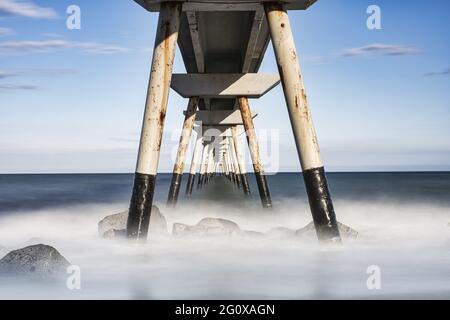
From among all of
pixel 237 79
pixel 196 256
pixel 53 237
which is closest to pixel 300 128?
pixel 196 256

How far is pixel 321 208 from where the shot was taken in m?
4.55

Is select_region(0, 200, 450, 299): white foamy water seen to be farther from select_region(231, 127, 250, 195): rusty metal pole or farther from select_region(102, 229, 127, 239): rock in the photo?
select_region(231, 127, 250, 195): rusty metal pole

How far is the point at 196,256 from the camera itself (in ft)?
15.0

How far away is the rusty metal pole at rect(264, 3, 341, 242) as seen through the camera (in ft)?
14.9

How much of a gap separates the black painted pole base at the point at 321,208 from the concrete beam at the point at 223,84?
5.00 metres

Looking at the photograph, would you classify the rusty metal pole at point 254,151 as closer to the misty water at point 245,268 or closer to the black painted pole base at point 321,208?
the misty water at point 245,268

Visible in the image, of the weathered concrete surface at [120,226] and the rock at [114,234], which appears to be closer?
the rock at [114,234]

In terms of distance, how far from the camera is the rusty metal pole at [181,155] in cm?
1098

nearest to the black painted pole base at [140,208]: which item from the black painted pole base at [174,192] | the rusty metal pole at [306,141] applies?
the rusty metal pole at [306,141]

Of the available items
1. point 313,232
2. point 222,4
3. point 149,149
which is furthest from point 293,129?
point 222,4

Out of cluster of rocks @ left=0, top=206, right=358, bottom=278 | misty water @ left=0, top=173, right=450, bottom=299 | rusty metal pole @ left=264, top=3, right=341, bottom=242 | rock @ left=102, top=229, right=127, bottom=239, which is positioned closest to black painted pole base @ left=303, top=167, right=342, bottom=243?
rusty metal pole @ left=264, top=3, right=341, bottom=242
